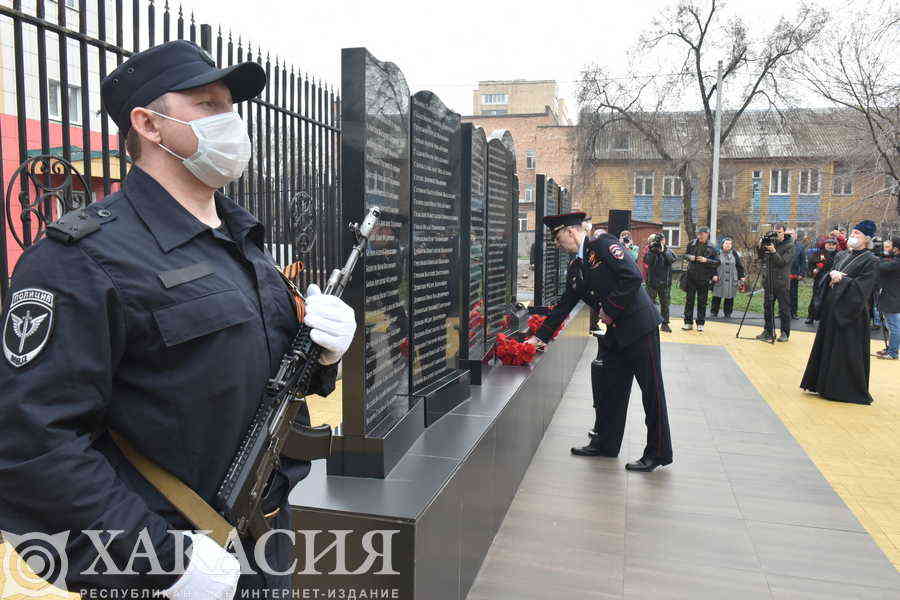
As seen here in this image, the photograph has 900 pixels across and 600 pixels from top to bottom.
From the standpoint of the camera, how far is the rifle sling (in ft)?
4.71

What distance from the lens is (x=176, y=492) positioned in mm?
1449

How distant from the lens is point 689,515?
14.7 ft

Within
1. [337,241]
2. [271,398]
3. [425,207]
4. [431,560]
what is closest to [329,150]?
[337,241]

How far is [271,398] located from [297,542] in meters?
1.33

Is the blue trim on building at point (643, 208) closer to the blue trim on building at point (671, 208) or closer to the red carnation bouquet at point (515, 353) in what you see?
the blue trim on building at point (671, 208)

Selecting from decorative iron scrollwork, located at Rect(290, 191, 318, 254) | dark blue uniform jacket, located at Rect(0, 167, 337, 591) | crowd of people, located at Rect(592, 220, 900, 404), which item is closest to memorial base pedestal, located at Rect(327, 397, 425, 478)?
dark blue uniform jacket, located at Rect(0, 167, 337, 591)

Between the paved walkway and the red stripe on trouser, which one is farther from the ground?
the red stripe on trouser

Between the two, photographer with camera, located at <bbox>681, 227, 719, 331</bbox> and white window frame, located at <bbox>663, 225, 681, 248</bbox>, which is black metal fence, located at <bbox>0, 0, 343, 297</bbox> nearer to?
photographer with camera, located at <bbox>681, 227, 719, 331</bbox>

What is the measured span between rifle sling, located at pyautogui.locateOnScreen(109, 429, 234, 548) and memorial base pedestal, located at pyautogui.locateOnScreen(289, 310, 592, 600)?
1.20 m

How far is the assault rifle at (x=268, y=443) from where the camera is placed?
61.6 inches

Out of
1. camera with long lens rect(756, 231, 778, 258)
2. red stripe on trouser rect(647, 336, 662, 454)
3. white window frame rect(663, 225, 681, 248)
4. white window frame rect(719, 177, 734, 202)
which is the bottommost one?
red stripe on trouser rect(647, 336, 662, 454)

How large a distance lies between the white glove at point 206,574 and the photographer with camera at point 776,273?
1184cm

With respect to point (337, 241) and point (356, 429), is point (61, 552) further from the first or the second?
point (337, 241)

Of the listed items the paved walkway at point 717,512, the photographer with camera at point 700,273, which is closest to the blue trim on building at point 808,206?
the photographer with camera at point 700,273
